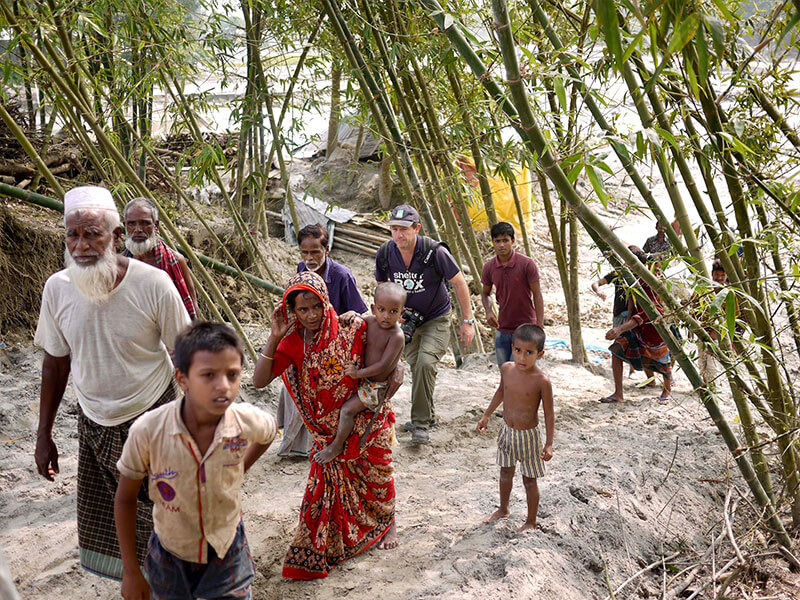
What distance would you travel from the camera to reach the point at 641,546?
361cm

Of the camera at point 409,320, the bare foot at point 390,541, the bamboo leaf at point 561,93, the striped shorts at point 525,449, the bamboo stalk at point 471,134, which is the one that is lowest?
the bare foot at point 390,541

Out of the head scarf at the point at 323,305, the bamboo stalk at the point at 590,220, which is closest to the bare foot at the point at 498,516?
the bamboo stalk at the point at 590,220

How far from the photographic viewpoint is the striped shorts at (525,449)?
10.8 feet

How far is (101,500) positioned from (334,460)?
957 millimetres

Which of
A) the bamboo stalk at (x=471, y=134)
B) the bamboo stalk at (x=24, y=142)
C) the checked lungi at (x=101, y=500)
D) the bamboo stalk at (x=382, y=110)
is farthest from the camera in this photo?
the bamboo stalk at (x=471, y=134)

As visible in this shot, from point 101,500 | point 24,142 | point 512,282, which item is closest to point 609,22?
point 101,500

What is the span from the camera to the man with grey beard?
3.57 meters

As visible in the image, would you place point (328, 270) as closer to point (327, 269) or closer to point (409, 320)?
point (327, 269)

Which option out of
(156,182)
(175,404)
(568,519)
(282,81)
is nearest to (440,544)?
(568,519)

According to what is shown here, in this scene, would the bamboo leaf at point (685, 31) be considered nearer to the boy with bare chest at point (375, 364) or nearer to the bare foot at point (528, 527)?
the boy with bare chest at point (375, 364)

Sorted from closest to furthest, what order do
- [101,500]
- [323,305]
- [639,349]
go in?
[101,500] < [323,305] < [639,349]

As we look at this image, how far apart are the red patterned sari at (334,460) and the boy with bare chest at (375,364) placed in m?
0.04

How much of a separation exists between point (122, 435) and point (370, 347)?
109 centimetres

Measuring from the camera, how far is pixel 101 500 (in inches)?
107
